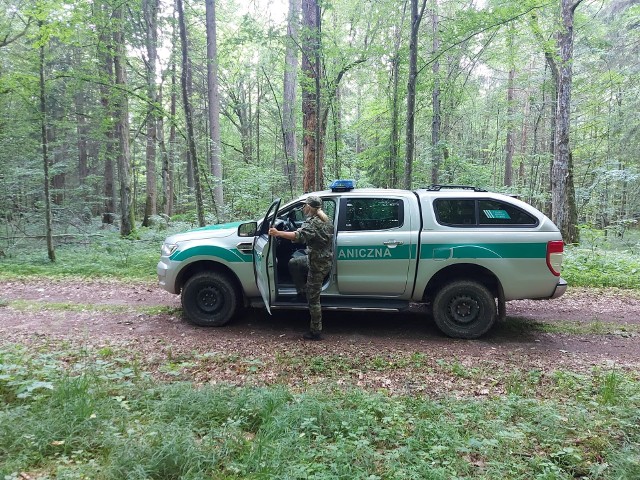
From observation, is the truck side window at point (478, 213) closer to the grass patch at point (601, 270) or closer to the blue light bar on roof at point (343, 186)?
the blue light bar on roof at point (343, 186)

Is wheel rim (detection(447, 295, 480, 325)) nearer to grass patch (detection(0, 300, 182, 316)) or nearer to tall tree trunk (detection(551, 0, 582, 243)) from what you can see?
grass patch (detection(0, 300, 182, 316))

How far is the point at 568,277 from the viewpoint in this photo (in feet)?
27.6

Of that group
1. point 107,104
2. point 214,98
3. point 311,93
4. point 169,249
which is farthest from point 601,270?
point 107,104

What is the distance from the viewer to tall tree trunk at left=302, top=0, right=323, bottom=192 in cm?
945

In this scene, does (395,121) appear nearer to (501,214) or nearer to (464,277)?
(501,214)

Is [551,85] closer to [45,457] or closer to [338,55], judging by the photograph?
[338,55]

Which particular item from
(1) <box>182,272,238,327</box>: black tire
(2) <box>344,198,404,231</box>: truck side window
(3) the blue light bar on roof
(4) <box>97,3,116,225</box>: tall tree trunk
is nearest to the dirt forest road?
(1) <box>182,272,238,327</box>: black tire

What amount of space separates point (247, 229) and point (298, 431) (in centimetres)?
341

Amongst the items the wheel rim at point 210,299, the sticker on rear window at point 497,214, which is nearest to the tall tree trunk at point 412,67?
the sticker on rear window at point 497,214

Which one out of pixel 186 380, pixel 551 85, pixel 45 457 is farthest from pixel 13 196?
pixel 551 85

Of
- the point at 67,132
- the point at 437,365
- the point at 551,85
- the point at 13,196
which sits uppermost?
the point at 551,85

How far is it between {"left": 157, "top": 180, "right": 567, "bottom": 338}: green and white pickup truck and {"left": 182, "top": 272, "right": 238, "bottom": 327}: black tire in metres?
0.02

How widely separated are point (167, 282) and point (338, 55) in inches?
276

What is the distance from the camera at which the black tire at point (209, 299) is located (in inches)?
229
